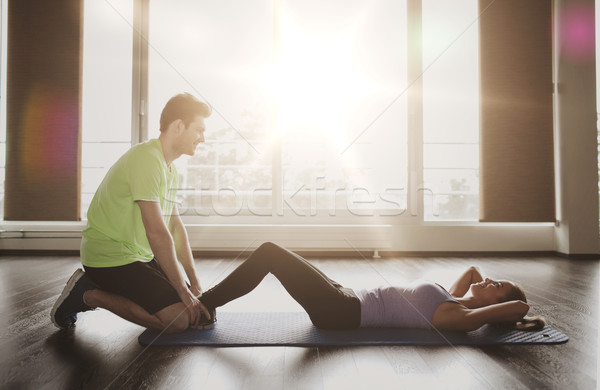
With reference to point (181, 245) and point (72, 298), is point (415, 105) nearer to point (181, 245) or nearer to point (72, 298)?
point (181, 245)

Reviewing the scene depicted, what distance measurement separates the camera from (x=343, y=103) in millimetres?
4402

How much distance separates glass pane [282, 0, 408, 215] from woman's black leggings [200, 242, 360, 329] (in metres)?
2.78

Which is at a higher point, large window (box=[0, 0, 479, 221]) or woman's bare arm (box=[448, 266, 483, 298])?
large window (box=[0, 0, 479, 221])

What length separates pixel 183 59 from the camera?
4352 millimetres

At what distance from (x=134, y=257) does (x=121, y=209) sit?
200 mm

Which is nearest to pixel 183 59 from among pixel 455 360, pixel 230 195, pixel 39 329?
pixel 230 195

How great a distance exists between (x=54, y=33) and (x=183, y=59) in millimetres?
1316

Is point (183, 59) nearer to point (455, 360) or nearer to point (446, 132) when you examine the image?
point (446, 132)

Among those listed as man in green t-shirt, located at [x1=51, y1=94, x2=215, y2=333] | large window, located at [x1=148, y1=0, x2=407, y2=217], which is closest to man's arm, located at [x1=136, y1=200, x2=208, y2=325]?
man in green t-shirt, located at [x1=51, y1=94, x2=215, y2=333]

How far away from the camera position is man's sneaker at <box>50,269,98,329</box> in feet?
5.38

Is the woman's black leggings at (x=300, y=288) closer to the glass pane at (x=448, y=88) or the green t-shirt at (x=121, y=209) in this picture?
the green t-shirt at (x=121, y=209)

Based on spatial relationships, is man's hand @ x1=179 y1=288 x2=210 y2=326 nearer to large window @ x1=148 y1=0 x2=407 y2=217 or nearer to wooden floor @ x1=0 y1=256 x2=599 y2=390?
wooden floor @ x1=0 y1=256 x2=599 y2=390

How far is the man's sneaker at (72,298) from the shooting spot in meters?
1.64

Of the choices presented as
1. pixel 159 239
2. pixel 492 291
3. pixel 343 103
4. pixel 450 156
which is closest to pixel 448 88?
pixel 450 156
